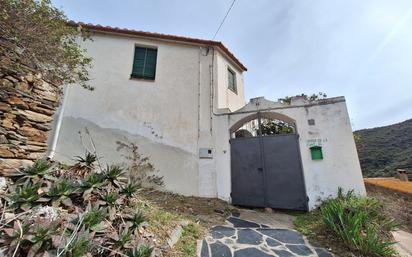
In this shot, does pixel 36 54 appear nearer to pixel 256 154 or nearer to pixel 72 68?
pixel 72 68

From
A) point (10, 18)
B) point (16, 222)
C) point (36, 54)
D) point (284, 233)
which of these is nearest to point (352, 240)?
point (284, 233)

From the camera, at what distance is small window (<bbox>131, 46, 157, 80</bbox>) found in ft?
27.4

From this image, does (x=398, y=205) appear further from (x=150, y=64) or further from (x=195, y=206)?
(x=150, y=64)

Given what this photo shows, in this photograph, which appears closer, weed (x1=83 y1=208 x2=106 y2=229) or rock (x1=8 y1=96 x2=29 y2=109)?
weed (x1=83 y1=208 x2=106 y2=229)

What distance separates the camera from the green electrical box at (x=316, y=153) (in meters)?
6.16

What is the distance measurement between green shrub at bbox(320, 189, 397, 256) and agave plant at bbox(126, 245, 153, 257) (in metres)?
3.57

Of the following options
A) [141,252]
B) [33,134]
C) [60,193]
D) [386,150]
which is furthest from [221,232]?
→ [386,150]

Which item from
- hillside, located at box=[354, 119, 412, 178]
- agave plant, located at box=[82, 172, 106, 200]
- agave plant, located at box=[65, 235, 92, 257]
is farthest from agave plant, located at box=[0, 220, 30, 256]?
hillside, located at box=[354, 119, 412, 178]

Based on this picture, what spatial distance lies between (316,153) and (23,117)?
7.34 metres

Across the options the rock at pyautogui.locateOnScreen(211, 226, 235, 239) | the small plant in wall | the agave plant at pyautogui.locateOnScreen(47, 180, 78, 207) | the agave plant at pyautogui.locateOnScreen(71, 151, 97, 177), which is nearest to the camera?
the agave plant at pyautogui.locateOnScreen(47, 180, 78, 207)

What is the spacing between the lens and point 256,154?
6.85 meters

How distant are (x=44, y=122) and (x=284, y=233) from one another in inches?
227

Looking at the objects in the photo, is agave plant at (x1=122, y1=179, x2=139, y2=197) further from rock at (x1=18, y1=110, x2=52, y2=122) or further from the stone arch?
the stone arch

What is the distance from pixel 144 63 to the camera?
8516 mm
